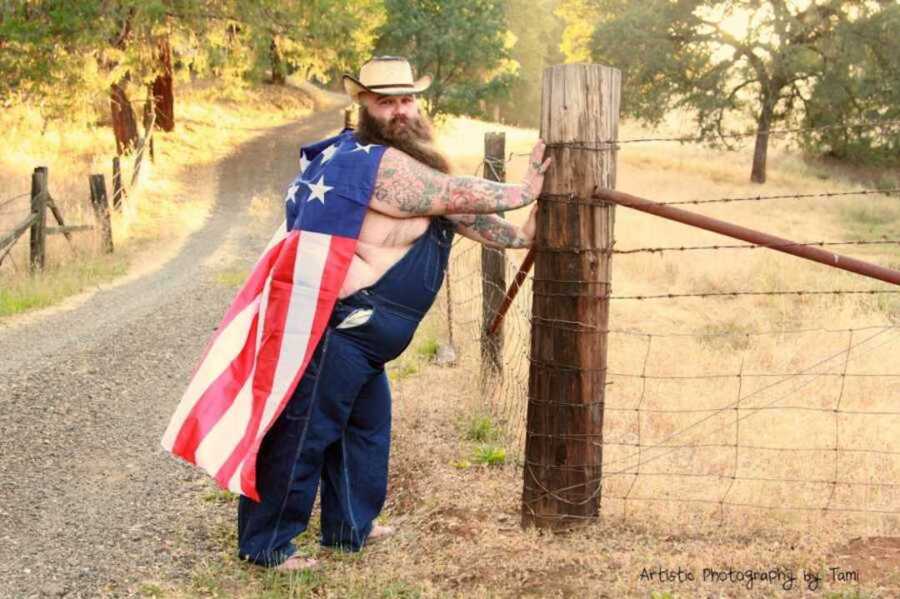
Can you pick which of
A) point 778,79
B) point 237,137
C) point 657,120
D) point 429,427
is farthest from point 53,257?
point 778,79

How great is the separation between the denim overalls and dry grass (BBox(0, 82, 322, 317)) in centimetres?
694

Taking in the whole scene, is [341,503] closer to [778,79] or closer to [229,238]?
[229,238]

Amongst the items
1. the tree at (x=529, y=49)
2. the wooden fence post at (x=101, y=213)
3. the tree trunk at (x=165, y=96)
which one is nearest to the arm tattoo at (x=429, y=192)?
the wooden fence post at (x=101, y=213)

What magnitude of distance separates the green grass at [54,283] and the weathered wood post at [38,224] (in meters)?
0.18

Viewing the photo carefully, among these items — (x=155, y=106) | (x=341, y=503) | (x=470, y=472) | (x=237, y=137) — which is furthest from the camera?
(x=237, y=137)

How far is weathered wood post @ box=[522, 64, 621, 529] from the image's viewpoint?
3785 mm

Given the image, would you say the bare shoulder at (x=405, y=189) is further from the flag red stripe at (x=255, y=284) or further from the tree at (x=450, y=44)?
the tree at (x=450, y=44)

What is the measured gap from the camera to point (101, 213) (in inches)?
558

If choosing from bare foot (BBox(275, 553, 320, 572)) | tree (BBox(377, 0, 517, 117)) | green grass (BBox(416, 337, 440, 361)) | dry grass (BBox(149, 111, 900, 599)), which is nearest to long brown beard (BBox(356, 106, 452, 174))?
dry grass (BBox(149, 111, 900, 599))

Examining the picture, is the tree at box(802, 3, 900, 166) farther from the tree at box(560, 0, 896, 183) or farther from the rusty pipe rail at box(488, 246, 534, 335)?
the rusty pipe rail at box(488, 246, 534, 335)

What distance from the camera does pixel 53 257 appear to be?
1320cm

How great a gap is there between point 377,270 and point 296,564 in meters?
1.26

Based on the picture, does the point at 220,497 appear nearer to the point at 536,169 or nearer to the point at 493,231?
the point at 493,231

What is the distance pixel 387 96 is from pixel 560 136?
0.70 m
